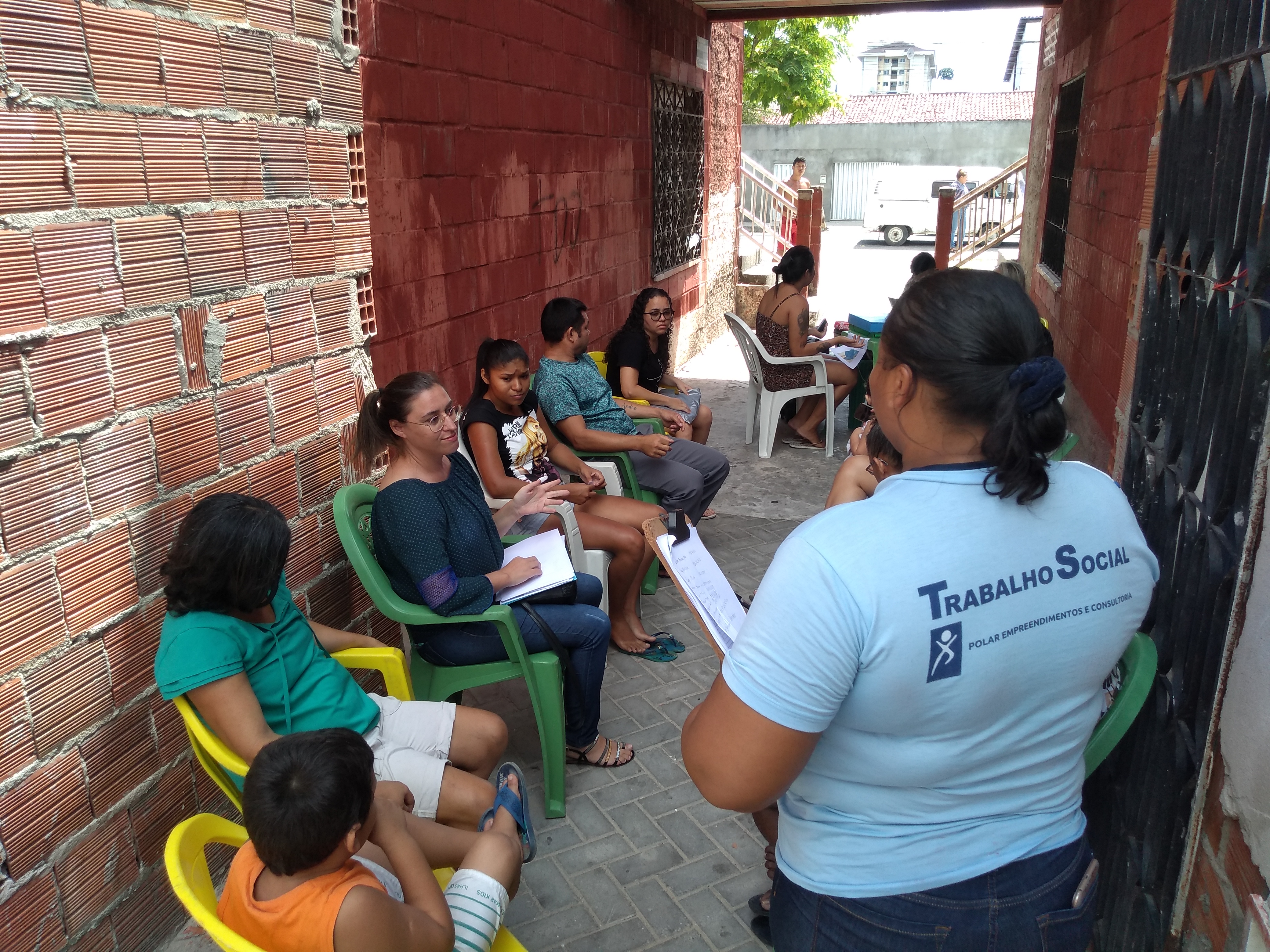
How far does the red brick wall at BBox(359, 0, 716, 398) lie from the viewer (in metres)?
3.69

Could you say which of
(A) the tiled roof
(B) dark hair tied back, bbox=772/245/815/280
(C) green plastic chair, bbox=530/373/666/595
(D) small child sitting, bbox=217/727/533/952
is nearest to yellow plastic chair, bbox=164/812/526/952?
(D) small child sitting, bbox=217/727/533/952

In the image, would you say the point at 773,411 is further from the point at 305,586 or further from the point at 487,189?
the point at 305,586

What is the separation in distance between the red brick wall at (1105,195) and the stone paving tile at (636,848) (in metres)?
2.37

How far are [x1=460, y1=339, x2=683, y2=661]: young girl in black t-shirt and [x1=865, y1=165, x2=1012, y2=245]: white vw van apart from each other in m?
23.1

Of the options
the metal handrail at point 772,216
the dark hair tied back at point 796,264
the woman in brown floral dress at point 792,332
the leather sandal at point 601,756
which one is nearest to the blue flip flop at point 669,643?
the leather sandal at point 601,756

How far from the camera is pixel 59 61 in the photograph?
1.91 metres

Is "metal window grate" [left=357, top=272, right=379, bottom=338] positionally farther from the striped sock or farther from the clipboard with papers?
the striped sock

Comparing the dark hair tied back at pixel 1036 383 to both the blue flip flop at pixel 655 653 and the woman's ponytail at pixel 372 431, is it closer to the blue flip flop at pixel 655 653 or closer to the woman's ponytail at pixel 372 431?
the woman's ponytail at pixel 372 431

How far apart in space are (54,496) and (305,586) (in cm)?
99

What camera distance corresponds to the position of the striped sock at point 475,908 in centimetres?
179

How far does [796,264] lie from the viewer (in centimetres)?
636

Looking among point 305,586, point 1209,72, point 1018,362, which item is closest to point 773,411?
point 305,586

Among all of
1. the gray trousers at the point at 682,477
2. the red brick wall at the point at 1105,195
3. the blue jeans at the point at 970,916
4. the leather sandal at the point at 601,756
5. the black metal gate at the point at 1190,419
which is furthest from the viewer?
the red brick wall at the point at 1105,195

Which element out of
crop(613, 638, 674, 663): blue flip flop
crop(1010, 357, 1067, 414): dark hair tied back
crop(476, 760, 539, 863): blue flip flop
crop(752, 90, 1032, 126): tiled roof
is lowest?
crop(613, 638, 674, 663): blue flip flop
